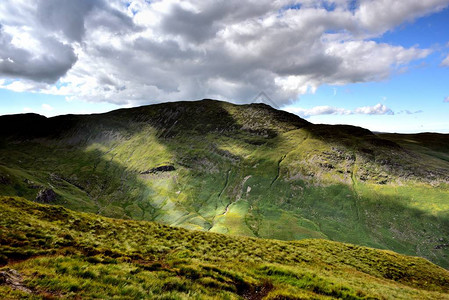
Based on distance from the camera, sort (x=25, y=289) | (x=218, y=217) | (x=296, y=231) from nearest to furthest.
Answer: (x=25, y=289), (x=296, y=231), (x=218, y=217)

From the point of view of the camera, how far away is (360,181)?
7849 inches

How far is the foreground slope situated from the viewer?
12586 millimetres

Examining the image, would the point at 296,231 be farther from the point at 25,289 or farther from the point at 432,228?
the point at 25,289

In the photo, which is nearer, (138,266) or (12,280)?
(12,280)

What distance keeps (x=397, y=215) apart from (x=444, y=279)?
144497 mm

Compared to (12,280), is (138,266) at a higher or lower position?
lower

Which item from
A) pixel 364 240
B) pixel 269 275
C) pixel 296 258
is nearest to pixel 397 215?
pixel 364 240

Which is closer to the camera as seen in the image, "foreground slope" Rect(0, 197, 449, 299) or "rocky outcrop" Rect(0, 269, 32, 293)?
"rocky outcrop" Rect(0, 269, 32, 293)

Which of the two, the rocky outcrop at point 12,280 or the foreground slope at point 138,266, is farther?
the foreground slope at point 138,266

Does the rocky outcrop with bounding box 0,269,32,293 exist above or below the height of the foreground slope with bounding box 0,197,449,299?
above

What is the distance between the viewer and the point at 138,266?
58.6 ft

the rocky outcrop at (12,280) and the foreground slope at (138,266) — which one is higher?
the rocky outcrop at (12,280)

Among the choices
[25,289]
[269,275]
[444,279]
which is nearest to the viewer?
[25,289]

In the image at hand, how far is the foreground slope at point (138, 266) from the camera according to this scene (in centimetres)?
1259
